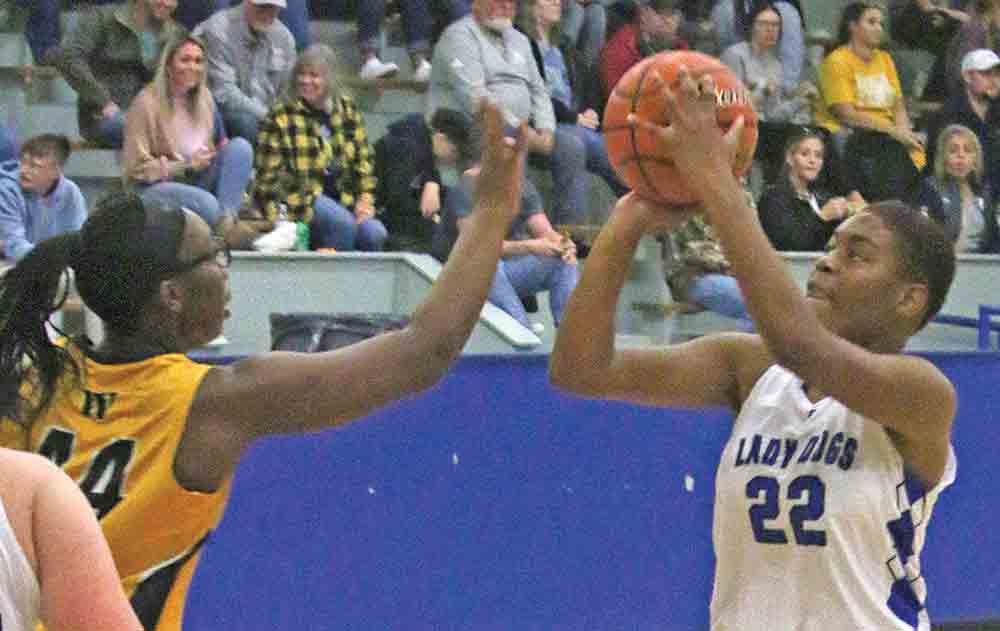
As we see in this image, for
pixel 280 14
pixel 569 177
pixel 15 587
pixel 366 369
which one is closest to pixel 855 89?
pixel 569 177

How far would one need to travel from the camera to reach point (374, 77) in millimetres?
10203

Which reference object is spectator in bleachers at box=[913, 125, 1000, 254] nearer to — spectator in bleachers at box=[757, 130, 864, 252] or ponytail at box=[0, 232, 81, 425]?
spectator in bleachers at box=[757, 130, 864, 252]

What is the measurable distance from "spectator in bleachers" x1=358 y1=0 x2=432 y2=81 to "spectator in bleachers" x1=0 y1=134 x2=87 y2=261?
260 centimetres

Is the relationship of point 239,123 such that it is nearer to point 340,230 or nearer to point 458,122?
point 340,230

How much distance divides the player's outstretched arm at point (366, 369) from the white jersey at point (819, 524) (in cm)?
70

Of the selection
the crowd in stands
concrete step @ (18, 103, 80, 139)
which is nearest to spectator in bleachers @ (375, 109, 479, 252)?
the crowd in stands

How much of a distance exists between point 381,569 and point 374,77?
4.43m

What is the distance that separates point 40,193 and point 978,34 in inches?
248

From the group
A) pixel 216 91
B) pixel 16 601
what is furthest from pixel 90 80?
pixel 16 601

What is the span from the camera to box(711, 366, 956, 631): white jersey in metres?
3.32

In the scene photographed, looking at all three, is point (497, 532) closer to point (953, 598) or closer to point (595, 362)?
point (953, 598)

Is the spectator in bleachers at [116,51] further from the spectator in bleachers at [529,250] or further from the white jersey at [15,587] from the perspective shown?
the white jersey at [15,587]

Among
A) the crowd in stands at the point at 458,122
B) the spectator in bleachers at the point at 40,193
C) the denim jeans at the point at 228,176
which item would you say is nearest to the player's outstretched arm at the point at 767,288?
the crowd in stands at the point at 458,122

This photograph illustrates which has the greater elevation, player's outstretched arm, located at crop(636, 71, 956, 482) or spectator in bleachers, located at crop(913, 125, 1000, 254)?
player's outstretched arm, located at crop(636, 71, 956, 482)
